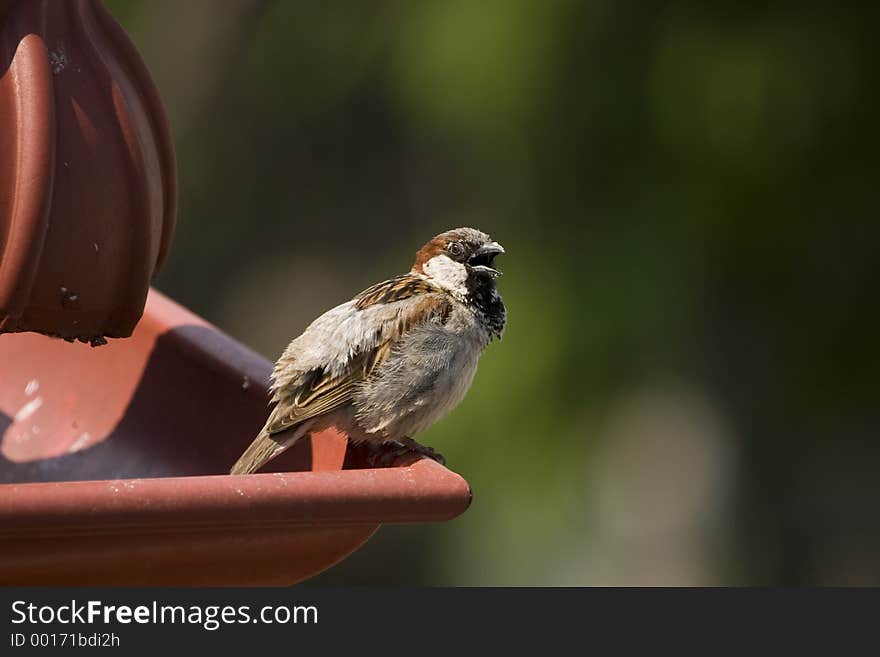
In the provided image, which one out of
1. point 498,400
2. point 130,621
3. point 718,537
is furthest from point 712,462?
point 130,621

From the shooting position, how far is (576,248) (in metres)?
6.48

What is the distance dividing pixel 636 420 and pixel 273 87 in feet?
9.69

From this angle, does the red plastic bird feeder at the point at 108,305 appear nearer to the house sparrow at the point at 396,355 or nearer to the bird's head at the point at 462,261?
the house sparrow at the point at 396,355

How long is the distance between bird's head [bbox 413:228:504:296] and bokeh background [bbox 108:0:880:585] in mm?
2499

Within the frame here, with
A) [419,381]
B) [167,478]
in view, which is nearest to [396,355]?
[419,381]

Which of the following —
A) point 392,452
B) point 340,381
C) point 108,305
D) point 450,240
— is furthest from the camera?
point 450,240

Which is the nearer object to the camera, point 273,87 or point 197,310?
point 273,87

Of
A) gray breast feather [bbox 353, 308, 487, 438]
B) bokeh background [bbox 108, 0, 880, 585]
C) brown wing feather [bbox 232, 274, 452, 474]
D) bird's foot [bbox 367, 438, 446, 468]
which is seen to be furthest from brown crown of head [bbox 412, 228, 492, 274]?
bokeh background [bbox 108, 0, 880, 585]

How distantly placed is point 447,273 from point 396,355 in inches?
15.8

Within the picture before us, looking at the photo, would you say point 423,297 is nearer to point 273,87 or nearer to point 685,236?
point 685,236

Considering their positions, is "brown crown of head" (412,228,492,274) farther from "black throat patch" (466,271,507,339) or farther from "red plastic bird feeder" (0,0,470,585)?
"red plastic bird feeder" (0,0,470,585)

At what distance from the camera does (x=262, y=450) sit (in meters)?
2.93

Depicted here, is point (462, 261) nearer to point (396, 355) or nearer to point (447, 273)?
point (447, 273)

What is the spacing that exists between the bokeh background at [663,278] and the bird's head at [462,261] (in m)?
2.50
